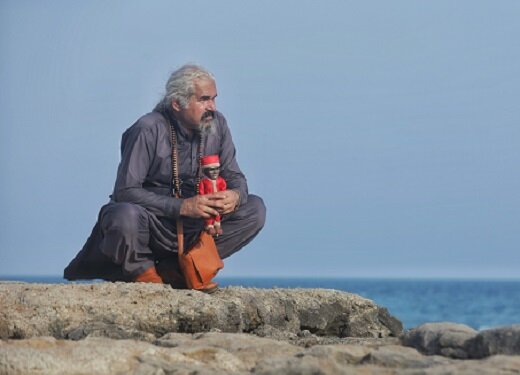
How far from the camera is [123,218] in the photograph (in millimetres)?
7750

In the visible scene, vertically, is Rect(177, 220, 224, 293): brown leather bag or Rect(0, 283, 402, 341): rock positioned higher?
Rect(177, 220, 224, 293): brown leather bag

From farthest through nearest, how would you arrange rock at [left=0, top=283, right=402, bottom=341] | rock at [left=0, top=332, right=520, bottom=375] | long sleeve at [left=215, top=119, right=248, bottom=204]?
long sleeve at [left=215, top=119, right=248, bottom=204]
rock at [left=0, top=283, right=402, bottom=341]
rock at [left=0, top=332, right=520, bottom=375]

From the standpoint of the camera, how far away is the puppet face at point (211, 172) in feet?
25.9

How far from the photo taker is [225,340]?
5891 mm

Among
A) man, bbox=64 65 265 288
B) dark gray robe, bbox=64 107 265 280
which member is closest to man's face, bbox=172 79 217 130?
man, bbox=64 65 265 288

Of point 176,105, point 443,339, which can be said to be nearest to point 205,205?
point 176,105

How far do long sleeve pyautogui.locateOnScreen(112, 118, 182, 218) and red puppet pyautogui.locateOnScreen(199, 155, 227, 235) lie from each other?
205 millimetres

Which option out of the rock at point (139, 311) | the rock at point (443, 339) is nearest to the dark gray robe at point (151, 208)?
the rock at point (139, 311)

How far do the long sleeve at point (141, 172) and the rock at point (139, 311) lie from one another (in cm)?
59

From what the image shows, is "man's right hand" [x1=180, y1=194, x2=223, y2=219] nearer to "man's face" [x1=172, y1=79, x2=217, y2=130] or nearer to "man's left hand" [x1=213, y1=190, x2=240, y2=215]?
"man's left hand" [x1=213, y1=190, x2=240, y2=215]

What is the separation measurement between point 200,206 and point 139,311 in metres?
0.95

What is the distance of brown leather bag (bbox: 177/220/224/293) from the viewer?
310 inches

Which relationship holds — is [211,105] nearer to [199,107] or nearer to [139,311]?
[199,107]

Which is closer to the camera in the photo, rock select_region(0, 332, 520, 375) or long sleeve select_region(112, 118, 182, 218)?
rock select_region(0, 332, 520, 375)
